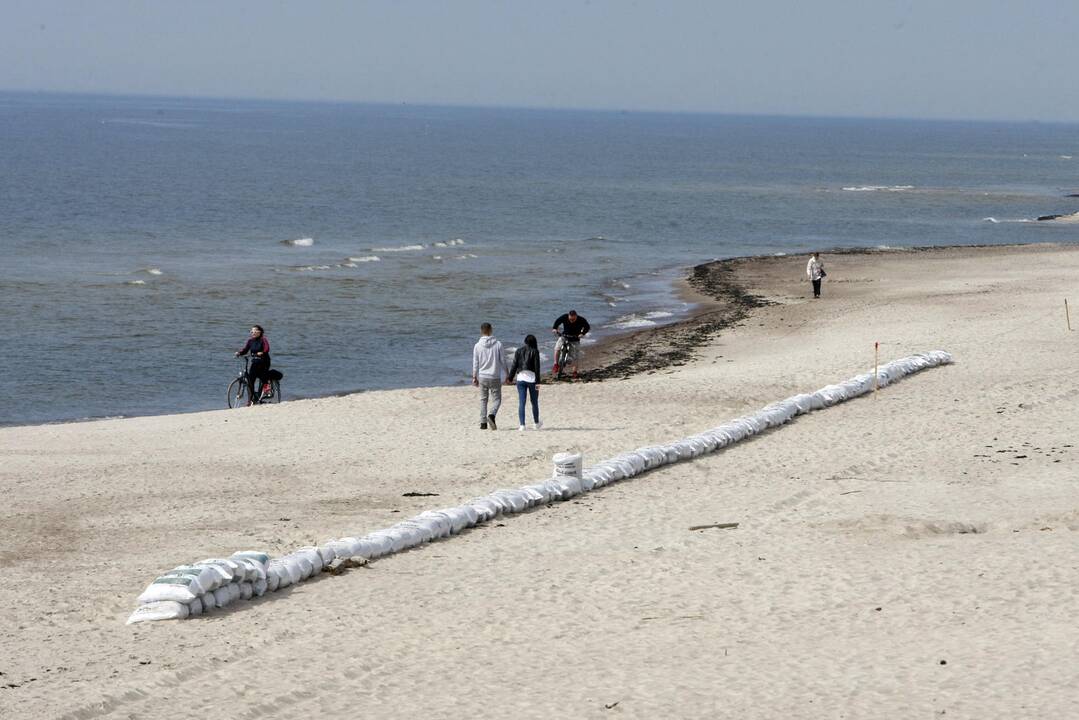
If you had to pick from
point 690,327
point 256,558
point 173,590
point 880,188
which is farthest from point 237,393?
point 880,188

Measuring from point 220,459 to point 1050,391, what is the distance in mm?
13616

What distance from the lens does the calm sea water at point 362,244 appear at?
34.9 meters

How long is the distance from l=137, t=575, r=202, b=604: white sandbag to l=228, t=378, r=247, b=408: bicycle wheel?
1372 centimetres

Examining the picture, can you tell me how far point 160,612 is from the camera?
11602 millimetres

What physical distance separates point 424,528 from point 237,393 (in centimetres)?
1260

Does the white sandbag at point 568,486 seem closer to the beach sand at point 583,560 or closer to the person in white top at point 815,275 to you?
the beach sand at point 583,560

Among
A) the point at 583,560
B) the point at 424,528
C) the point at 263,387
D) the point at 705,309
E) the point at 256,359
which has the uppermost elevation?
the point at 256,359

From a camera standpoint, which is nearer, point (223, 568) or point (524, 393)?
point (223, 568)

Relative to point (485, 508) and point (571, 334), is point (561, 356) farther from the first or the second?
point (485, 508)

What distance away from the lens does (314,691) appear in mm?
9922

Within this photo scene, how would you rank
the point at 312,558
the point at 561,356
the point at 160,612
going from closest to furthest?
the point at 160,612, the point at 312,558, the point at 561,356

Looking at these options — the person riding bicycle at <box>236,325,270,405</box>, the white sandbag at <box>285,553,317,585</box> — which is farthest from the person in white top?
the white sandbag at <box>285,553,317,585</box>

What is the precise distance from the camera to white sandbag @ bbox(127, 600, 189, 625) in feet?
37.9

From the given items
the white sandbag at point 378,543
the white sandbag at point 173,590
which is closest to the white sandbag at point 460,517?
the white sandbag at point 378,543
